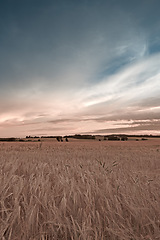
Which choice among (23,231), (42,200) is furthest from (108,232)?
(42,200)

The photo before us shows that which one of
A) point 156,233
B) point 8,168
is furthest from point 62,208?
point 8,168

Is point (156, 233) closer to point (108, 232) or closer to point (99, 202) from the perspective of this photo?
point (108, 232)

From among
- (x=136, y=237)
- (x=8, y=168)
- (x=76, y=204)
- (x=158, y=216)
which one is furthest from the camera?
(x=8, y=168)

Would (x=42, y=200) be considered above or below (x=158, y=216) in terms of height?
above

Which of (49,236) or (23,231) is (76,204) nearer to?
(49,236)

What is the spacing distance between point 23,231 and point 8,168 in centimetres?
294

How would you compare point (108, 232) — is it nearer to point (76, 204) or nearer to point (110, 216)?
point (110, 216)

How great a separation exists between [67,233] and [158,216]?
87 centimetres

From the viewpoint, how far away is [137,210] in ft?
5.97

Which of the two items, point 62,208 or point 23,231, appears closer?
point 23,231

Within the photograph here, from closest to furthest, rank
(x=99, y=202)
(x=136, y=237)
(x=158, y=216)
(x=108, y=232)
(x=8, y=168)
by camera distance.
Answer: (x=136, y=237), (x=108, y=232), (x=158, y=216), (x=99, y=202), (x=8, y=168)

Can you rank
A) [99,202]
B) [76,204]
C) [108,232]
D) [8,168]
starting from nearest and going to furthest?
[108,232] < [76,204] < [99,202] < [8,168]

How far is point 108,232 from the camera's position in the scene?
61.3 inches

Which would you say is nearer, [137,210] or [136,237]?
[136,237]
